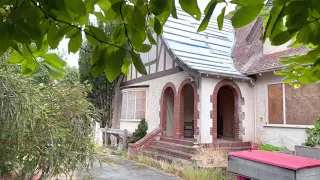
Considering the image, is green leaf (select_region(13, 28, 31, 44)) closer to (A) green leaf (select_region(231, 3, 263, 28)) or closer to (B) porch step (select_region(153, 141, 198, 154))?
(A) green leaf (select_region(231, 3, 263, 28))

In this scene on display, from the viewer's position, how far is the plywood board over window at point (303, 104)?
408 inches

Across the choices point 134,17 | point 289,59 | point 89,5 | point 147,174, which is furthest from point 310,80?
point 147,174

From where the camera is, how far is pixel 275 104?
38.4 feet

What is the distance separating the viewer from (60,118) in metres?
6.25

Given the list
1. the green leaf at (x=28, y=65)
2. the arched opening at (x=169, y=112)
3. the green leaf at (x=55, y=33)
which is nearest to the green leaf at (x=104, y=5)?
the green leaf at (x=55, y=33)

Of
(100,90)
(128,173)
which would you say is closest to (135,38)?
(128,173)

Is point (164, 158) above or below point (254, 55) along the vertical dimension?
below

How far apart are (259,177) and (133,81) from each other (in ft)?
40.4

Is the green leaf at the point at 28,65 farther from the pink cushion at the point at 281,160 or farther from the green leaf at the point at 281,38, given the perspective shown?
the pink cushion at the point at 281,160

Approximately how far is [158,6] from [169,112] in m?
13.4

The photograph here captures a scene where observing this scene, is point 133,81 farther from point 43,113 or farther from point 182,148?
point 43,113

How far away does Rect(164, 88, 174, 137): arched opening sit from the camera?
14.1 m

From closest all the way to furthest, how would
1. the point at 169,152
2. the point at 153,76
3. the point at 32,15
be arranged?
the point at 32,15 → the point at 169,152 → the point at 153,76

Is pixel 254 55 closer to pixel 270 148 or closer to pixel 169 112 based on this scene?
pixel 270 148
